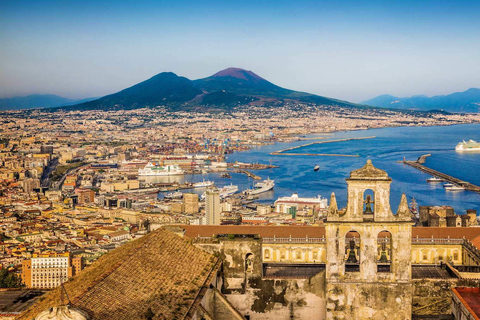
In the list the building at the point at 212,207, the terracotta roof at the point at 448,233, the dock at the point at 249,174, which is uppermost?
the terracotta roof at the point at 448,233

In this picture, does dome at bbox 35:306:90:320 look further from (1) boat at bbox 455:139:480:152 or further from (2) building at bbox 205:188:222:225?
(1) boat at bbox 455:139:480:152

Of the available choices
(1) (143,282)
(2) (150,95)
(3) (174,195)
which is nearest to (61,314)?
(1) (143,282)

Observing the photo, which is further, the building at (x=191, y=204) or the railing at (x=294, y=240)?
the building at (x=191, y=204)

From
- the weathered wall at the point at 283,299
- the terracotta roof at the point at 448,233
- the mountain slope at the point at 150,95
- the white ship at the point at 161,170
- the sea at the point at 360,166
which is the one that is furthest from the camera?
the mountain slope at the point at 150,95

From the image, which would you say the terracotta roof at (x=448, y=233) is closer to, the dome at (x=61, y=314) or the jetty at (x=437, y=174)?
the dome at (x=61, y=314)

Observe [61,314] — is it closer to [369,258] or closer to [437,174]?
[369,258]

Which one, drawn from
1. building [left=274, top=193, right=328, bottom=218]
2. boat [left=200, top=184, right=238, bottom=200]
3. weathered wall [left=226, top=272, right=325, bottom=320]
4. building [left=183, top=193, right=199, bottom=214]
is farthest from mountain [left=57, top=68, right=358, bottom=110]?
weathered wall [left=226, top=272, right=325, bottom=320]

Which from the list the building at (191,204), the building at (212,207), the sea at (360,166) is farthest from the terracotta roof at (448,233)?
the building at (191,204)

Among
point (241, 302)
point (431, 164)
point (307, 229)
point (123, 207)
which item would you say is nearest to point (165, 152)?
point (431, 164)
